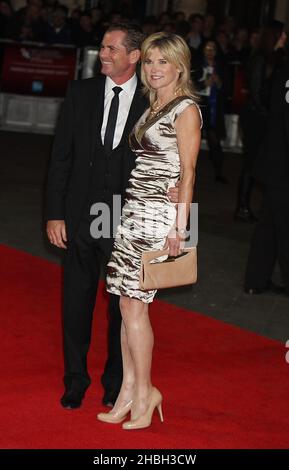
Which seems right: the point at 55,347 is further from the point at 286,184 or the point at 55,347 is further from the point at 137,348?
the point at 286,184

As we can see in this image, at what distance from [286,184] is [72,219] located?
260 cm

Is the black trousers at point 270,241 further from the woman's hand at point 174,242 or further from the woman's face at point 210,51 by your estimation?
the woman's face at point 210,51

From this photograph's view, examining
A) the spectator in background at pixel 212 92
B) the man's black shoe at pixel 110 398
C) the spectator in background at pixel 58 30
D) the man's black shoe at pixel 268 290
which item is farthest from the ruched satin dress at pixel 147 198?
the spectator in background at pixel 58 30

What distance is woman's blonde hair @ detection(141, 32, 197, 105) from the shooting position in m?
4.49

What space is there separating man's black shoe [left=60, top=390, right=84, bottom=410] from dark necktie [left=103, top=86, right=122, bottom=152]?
1.16 meters

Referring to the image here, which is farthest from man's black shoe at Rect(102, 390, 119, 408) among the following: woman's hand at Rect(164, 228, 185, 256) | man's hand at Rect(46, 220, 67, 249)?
woman's hand at Rect(164, 228, 185, 256)

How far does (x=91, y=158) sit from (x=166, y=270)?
690mm

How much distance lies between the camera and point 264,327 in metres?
6.86

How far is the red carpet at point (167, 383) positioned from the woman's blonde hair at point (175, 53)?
1523mm

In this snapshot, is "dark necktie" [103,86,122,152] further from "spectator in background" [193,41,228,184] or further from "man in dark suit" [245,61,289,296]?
"spectator in background" [193,41,228,184]

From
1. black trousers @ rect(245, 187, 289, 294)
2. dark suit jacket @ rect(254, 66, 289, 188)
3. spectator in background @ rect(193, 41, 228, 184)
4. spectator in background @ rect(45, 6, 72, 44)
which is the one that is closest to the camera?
dark suit jacket @ rect(254, 66, 289, 188)

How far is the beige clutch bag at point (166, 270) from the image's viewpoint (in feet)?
14.8

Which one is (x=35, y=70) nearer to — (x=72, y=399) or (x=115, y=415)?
(x=72, y=399)
